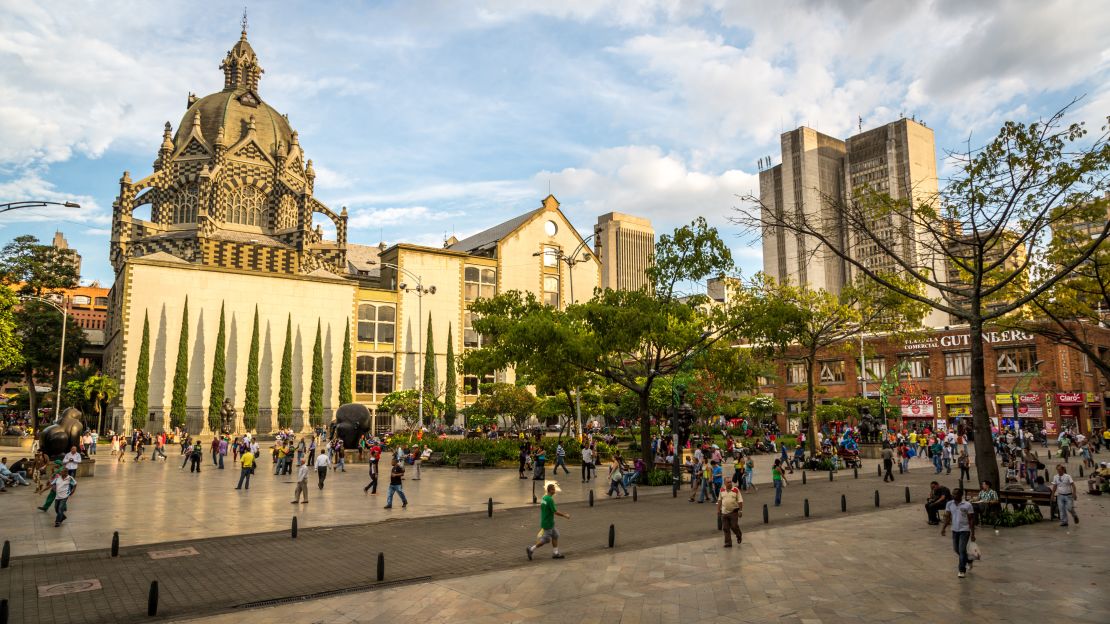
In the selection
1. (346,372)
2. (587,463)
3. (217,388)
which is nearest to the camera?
(587,463)

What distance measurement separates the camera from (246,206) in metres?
70.9

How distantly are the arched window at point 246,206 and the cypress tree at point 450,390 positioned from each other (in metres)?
23.0

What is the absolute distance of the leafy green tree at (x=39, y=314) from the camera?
6219 centimetres

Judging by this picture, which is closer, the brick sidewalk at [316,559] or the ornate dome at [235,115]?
the brick sidewalk at [316,559]

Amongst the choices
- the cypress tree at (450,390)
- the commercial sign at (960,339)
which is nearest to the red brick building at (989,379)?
the commercial sign at (960,339)

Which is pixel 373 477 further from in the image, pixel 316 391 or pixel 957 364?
pixel 957 364

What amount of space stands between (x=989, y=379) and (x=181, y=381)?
63896 millimetres

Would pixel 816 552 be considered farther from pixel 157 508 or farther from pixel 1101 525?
pixel 157 508

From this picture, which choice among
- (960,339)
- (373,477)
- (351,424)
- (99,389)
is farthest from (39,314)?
(960,339)

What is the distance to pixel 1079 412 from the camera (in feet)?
175

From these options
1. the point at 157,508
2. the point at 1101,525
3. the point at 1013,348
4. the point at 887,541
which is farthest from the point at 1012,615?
the point at 1013,348

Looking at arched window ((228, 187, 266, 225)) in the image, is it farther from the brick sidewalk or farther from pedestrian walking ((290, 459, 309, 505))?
the brick sidewalk

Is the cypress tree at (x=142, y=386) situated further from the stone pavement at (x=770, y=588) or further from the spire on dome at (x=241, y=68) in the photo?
the stone pavement at (x=770, y=588)

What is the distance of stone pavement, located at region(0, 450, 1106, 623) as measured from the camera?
10.8 metres
